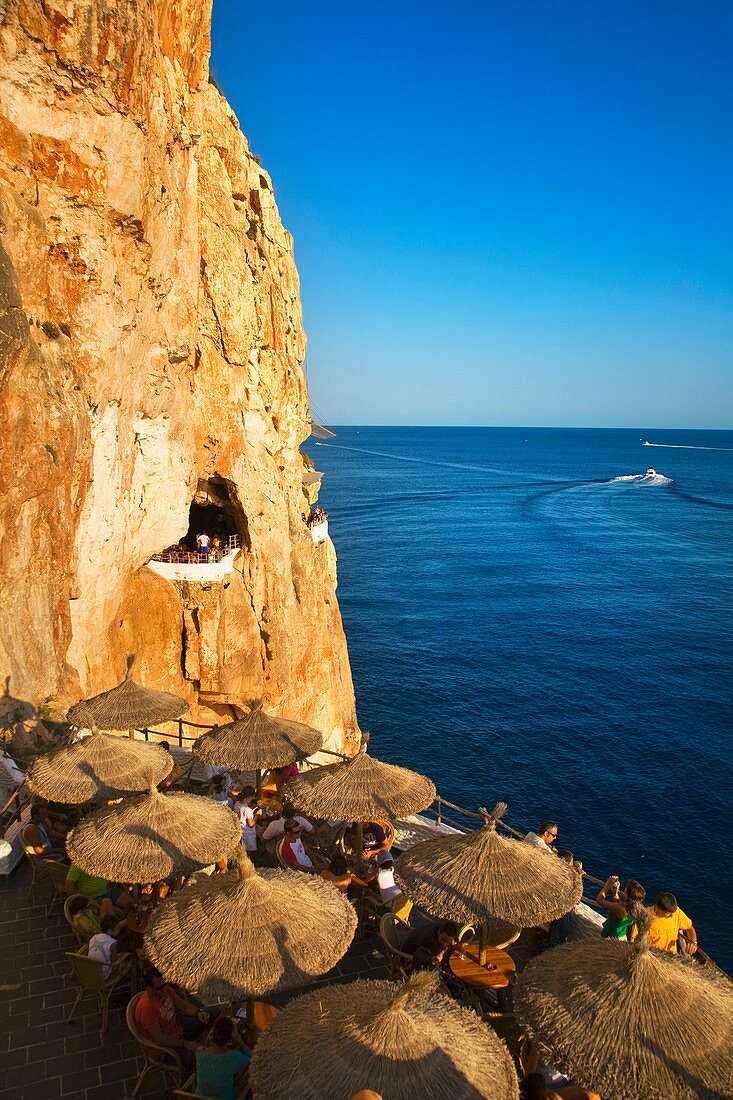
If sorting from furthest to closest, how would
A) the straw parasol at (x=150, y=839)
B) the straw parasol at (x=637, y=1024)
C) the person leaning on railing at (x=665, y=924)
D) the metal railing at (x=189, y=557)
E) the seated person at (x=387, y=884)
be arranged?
1. the metal railing at (x=189, y=557)
2. the seated person at (x=387, y=884)
3. the person leaning on railing at (x=665, y=924)
4. the straw parasol at (x=150, y=839)
5. the straw parasol at (x=637, y=1024)

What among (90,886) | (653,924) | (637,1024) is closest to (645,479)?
(653,924)

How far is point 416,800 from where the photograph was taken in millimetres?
9680

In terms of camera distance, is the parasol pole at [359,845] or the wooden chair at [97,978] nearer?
the wooden chair at [97,978]

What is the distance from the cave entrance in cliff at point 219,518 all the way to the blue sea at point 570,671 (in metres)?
14.6

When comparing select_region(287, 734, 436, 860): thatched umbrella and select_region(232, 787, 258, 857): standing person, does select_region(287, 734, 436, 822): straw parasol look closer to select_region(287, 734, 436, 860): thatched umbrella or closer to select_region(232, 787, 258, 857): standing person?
select_region(287, 734, 436, 860): thatched umbrella

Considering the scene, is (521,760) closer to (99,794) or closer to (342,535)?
(99,794)

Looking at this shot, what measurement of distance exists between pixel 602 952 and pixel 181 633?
876 inches

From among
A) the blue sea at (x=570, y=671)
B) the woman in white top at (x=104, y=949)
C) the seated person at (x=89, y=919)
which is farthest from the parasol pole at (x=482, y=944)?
the blue sea at (x=570, y=671)

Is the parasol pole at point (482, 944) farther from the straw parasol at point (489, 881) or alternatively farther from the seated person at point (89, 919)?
the seated person at point (89, 919)

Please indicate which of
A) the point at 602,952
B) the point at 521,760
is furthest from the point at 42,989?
the point at 521,760

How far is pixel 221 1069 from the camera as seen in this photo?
232 inches

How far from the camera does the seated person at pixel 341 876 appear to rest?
→ 8993mm

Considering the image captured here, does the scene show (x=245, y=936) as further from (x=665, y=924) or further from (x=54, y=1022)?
(x=665, y=924)

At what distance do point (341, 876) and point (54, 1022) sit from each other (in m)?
3.59
